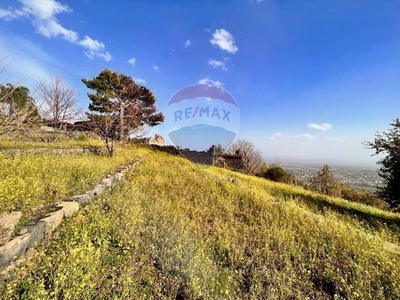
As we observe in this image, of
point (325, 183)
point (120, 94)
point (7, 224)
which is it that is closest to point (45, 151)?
point (7, 224)

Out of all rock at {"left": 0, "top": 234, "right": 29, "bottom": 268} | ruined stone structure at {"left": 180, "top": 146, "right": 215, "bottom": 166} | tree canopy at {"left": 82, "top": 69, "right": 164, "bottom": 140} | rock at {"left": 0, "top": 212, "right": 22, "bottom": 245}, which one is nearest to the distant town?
ruined stone structure at {"left": 180, "top": 146, "right": 215, "bottom": 166}

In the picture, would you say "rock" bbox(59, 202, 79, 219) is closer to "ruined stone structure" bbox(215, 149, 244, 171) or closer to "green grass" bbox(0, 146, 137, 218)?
"green grass" bbox(0, 146, 137, 218)

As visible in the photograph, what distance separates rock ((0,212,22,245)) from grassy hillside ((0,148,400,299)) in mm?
333

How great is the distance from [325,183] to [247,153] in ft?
36.7

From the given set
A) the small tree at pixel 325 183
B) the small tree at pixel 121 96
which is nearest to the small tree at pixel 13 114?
the small tree at pixel 121 96

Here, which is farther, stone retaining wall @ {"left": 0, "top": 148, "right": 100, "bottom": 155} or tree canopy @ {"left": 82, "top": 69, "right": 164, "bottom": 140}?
tree canopy @ {"left": 82, "top": 69, "right": 164, "bottom": 140}

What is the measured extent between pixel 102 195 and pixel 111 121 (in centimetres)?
598

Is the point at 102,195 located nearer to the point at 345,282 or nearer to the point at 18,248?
the point at 18,248

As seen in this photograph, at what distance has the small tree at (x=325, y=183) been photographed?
1808cm

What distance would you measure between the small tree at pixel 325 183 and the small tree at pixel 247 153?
8.21m

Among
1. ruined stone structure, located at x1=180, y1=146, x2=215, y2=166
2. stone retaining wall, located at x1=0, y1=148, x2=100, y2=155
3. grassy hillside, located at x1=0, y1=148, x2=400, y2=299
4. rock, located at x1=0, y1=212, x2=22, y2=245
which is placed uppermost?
ruined stone structure, located at x1=180, y1=146, x2=215, y2=166

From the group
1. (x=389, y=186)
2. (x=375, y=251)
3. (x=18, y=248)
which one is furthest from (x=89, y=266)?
(x=389, y=186)

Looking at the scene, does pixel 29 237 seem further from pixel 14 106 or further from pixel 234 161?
pixel 234 161

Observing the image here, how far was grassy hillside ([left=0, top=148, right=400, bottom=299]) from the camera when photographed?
71.3 inches
